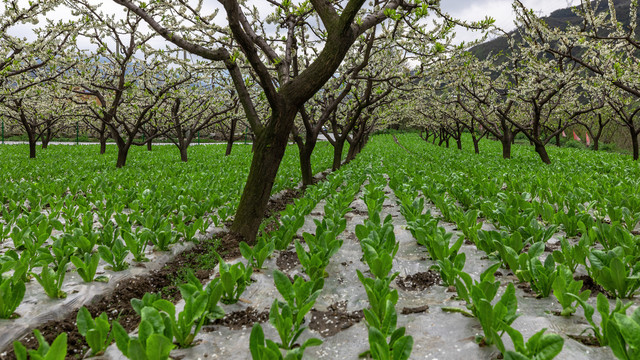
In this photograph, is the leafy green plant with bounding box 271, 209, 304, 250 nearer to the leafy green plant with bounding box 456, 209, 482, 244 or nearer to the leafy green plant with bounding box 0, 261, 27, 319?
the leafy green plant with bounding box 456, 209, 482, 244

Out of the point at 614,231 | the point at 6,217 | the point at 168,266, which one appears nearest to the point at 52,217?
the point at 6,217

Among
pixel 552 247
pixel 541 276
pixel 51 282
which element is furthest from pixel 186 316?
pixel 552 247

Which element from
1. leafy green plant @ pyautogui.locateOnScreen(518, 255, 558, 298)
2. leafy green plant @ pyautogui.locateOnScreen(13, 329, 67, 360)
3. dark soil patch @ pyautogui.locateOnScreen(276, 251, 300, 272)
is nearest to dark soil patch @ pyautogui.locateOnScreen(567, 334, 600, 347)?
leafy green plant @ pyautogui.locateOnScreen(518, 255, 558, 298)

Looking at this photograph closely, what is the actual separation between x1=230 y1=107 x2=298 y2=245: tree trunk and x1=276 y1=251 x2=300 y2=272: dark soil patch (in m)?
0.84

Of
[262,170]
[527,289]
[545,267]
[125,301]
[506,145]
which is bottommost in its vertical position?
[125,301]

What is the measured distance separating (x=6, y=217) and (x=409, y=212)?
5.51 meters

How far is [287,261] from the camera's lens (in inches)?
153

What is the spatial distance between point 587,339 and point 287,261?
2.73 metres

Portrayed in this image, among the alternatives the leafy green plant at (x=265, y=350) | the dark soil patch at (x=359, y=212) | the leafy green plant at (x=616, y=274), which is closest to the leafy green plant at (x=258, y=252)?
the leafy green plant at (x=265, y=350)

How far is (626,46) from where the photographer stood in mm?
9586

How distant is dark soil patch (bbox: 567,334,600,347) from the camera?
6.42 ft

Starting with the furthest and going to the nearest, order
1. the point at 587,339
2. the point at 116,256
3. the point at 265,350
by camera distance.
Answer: the point at 116,256 < the point at 587,339 < the point at 265,350

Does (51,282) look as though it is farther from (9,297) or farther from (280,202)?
(280,202)

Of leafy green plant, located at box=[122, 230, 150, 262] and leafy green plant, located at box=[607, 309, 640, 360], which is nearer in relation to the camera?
leafy green plant, located at box=[607, 309, 640, 360]
